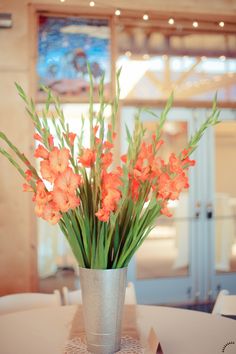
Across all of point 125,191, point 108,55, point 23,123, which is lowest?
point 125,191

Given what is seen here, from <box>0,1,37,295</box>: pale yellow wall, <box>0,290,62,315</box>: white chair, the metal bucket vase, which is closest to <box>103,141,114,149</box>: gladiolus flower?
the metal bucket vase

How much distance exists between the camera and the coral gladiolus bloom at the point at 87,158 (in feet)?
5.71

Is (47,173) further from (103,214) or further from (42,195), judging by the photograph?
(103,214)

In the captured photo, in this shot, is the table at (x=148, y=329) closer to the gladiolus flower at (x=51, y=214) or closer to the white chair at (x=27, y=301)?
the white chair at (x=27, y=301)

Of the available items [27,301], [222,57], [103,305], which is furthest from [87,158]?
[222,57]

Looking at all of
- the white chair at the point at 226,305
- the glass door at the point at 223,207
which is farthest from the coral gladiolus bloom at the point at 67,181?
the glass door at the point at 223,207

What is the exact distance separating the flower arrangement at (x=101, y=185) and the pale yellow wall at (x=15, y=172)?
3.20m

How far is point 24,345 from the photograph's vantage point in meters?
2.03

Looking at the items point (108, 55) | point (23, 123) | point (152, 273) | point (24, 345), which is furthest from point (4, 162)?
point (24, 345)

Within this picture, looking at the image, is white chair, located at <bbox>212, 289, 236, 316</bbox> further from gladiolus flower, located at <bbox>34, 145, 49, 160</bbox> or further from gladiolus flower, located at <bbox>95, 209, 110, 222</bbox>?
gladiolus flower, located at <bbox>34, 145, 49, 160</bbox>

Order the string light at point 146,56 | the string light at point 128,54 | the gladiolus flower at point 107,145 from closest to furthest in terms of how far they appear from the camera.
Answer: the gladiolus flower at point 107,145, the string light at point 128,54, the string light at point 146,56

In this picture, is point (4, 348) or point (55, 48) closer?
point (4, 348)

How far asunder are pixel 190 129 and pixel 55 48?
185 centimetres

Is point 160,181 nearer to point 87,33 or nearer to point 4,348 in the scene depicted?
point 4,348
